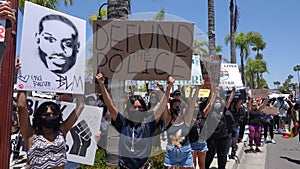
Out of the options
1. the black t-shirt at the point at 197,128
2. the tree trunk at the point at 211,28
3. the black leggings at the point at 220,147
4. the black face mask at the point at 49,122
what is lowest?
the black leggings at the point at 220,147

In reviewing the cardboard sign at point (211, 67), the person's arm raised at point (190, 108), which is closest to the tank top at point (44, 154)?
the person's arm raised at point (190, 108)

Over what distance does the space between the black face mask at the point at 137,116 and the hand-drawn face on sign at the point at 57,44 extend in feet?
2.66

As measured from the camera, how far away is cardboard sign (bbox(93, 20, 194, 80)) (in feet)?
11.3

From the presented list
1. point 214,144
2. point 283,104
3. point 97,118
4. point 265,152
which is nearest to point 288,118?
point 283,104

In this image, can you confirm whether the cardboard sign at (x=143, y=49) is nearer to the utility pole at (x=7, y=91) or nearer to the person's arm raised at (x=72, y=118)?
the person's arm raised at (x=72, y=118)

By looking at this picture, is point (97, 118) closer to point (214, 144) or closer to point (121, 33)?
point (121, 33)

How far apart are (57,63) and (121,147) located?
1094 mm

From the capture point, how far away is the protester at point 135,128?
3.38 m

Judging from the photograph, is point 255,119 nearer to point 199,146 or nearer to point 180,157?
point 199,146

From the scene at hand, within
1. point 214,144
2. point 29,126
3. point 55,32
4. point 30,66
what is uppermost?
point 55,32

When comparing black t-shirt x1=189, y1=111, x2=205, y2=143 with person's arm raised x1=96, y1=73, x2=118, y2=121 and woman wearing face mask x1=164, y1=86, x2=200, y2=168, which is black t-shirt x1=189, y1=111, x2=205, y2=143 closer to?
woman wearing face mask x1=164, y1=86, x2=200, y2=168

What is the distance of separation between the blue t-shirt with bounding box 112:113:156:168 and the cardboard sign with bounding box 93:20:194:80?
1.76 feet

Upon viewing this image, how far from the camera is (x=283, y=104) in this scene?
52.1 ft

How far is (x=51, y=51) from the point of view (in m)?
3.15
